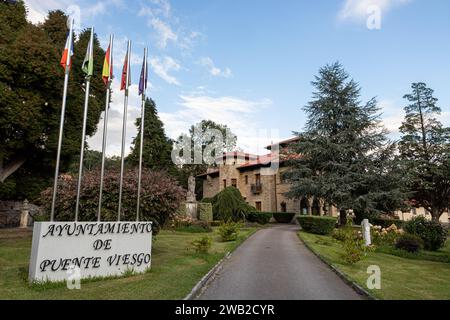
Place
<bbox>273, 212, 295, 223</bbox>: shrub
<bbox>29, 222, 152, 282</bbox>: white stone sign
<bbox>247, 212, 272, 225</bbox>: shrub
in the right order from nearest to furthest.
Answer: <bbox>29, 222, 152, 282</bbox>: white stone sign
<bbox>247, 212, 272, 225</bbox>: shrub
<bbox>273, 212, 295, 223</bbox>: shrub

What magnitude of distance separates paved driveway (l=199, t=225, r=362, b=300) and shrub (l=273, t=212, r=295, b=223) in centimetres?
2225

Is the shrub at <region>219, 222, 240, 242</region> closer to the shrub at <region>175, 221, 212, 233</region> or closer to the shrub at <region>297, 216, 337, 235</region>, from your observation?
the shrub at <region>175, 221, 212, 233</region>

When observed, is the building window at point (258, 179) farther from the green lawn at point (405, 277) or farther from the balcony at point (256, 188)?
the green lawn at point (405, 277)

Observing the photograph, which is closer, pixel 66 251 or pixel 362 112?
pixel 66 251

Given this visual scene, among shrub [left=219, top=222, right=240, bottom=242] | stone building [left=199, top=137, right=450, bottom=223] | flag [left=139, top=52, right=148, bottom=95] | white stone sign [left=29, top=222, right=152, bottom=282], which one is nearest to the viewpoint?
white stone sign [left=29, top=222, right=152, bottom=282]

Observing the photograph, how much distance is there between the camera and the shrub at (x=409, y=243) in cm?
1494

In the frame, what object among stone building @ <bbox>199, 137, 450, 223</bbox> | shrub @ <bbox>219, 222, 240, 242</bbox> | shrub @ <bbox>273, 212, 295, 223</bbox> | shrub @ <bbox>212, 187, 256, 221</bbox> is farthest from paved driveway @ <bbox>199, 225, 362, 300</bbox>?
stone building @ <bbox>199, 137, 450, 223</bbox>

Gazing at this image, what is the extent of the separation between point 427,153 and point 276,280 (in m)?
34.2

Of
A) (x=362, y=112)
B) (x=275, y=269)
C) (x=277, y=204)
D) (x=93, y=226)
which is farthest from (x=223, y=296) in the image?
(x=277, y=204)

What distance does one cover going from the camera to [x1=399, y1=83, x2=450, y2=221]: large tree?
109 ft

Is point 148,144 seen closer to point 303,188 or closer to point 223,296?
point 303,188

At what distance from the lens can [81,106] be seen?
73.8 ft

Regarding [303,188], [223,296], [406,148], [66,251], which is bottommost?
[223,296]
